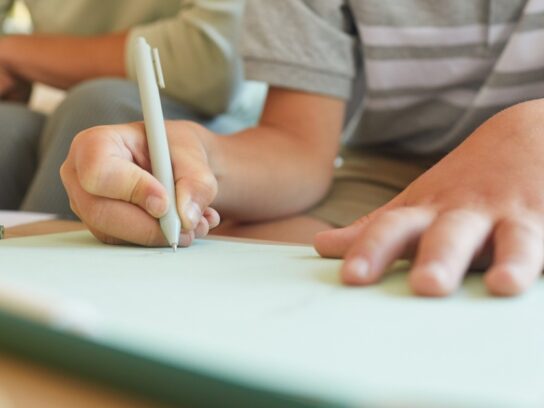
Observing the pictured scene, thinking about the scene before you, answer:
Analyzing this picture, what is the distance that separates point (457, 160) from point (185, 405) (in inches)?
9.3

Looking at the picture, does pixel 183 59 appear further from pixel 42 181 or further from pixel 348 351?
pixel 348 351

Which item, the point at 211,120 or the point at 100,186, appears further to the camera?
the point at 211,120

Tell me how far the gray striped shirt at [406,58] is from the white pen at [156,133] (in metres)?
0.25

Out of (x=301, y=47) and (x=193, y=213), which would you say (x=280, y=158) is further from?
(x=193, y=213)

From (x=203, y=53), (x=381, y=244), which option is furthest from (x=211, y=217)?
(x=203, y=53)

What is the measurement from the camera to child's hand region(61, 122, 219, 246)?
1.29ft

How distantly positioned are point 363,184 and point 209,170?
28 centimetres

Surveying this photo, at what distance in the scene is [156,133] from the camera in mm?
410

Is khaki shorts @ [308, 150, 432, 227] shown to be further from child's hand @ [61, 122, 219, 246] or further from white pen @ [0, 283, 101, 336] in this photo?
→ white pen @ [0, 283, 101, 336]

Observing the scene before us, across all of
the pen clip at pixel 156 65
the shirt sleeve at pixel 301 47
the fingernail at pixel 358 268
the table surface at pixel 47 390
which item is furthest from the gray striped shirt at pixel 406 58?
the table surface at pixel 47 390

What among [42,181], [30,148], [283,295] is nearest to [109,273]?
[283,295]

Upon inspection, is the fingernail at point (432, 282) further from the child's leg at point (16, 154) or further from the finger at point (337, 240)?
the child's leg at point (16, 154)

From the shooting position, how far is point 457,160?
0.39m

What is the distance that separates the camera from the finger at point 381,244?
285 millimetres
